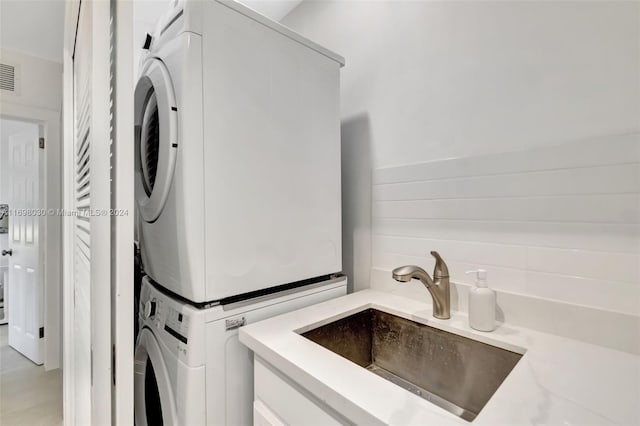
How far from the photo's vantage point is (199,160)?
990 mm

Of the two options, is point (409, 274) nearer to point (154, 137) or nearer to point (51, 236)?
point (154, 137)

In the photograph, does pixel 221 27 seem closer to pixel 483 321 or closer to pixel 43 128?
pixel 483 321

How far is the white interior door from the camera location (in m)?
2.85

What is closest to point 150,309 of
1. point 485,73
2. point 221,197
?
point 221,197

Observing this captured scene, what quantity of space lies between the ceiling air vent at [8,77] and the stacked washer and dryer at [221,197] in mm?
2296

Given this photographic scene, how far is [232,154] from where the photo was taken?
107 centimetres

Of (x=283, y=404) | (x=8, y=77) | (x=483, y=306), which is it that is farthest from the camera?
(x=8, y=77)

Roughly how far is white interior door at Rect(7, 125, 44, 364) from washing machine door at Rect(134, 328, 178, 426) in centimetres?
233

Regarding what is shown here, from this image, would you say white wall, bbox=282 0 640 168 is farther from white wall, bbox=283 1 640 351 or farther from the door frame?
the door frame

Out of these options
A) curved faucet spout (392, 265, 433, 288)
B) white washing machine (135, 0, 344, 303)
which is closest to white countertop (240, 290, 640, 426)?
curved faucet spout (392, 265, 433, 288)

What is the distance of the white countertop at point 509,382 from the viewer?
0.59m

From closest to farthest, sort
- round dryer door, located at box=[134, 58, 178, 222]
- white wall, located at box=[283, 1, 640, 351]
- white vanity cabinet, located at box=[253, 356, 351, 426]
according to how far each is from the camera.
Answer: white vanity cabinet, located at box=[253, 356, 351, 426], white wall, located at box=[283, 1, 640, 351], round dryer door, located at box=[134, 58, 178, 222]

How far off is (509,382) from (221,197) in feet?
3.12

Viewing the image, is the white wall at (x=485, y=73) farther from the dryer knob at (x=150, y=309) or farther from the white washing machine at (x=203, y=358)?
the dryer knob at (x=150, y=309)
